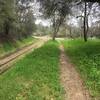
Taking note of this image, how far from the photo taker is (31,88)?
9.96 metres

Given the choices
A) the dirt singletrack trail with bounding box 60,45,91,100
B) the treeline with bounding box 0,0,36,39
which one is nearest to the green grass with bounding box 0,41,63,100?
the dirt singletrack trail with bounding box 60,45,91,100

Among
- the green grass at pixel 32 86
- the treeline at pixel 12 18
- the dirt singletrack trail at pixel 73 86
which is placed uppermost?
the treeline at pixel 12 18

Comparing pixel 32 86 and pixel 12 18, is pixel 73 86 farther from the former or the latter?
pixel 12 18

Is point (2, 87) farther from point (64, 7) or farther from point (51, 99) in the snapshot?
point (64, 7)

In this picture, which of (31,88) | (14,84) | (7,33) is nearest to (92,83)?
(31,88)

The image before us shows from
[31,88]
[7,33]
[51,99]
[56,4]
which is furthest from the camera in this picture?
[7,33]

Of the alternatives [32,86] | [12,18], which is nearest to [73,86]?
[32,86]

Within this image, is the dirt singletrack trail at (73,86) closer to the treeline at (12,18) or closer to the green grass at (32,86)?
the green grass at (32,86)

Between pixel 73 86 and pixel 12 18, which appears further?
pixel 12 18

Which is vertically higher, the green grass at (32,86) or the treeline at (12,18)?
the treeline at (12,18)

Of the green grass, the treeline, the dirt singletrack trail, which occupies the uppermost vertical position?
the treeline

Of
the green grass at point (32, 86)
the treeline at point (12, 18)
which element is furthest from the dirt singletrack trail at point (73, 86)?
the treeline at point (12, 18)

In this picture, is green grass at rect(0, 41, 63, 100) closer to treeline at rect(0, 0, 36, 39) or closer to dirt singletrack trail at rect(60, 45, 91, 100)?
dirt singletrack trail at rect(60, 45, 91, 100)

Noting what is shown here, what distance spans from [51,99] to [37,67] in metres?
6.12
